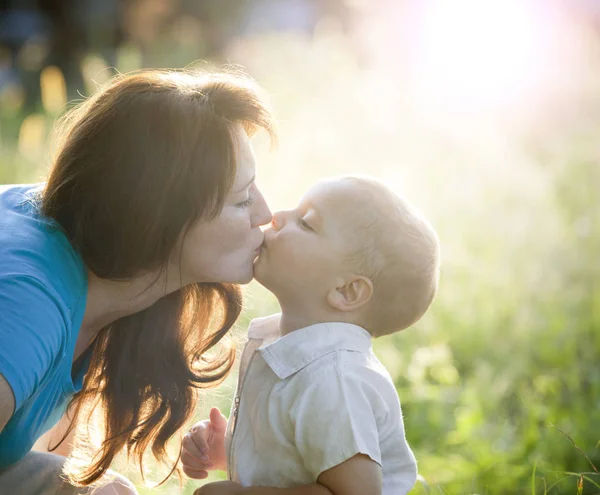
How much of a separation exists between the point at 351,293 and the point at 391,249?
0.15m

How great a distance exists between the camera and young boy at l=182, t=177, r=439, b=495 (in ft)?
6.53

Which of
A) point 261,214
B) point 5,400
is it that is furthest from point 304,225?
point 5,400

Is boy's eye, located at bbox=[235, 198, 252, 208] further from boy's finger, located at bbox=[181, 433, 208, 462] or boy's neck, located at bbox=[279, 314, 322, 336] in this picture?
boy's finger, located at bbox=[181, 433, 208, 462]

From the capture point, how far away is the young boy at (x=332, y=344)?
1.99 metres

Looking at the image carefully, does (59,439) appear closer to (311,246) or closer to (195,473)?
Result: (195,473)

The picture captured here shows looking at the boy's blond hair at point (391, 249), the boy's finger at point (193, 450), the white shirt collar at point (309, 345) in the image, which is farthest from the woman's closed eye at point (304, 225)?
the boy's finger at point (193, 450)

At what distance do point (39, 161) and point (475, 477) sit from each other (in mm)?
3411

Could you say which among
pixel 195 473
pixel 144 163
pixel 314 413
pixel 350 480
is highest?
pixel 144 163

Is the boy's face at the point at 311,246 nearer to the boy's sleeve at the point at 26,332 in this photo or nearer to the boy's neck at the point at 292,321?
the boy's neck at the point at 292,321

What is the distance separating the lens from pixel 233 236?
2.23 metres

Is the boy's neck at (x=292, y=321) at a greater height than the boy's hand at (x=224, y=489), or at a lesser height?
greater

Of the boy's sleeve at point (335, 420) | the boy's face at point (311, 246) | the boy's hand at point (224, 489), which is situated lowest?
the boy's hand at point (224, 489)

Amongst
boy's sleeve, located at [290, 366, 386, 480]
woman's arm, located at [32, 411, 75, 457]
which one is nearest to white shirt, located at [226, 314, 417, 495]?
boy's sleeve, located at [290, 366, 386, 480]

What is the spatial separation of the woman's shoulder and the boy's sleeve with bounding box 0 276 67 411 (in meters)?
0.03
